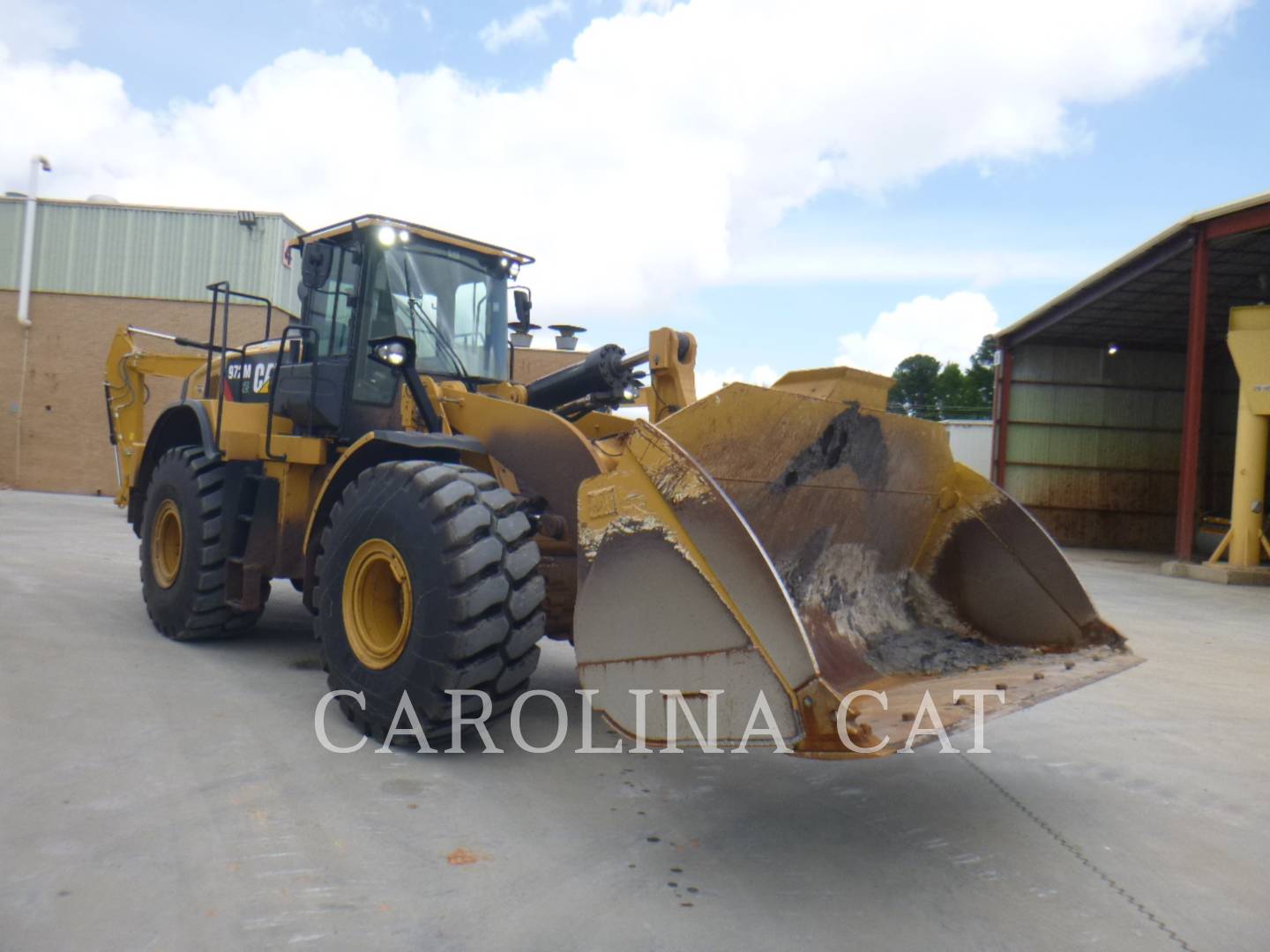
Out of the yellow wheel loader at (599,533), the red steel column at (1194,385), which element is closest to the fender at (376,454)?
the yellow wheel loader at (599,533)

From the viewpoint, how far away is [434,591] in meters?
3.82

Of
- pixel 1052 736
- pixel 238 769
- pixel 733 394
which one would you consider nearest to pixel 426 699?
pixel 238 769

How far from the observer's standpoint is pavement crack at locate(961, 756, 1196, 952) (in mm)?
2895

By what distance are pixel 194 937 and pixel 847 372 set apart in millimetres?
3126

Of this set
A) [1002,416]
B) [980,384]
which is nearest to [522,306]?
[1002,416]

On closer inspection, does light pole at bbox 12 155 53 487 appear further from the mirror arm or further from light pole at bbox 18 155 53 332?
the mirror arm

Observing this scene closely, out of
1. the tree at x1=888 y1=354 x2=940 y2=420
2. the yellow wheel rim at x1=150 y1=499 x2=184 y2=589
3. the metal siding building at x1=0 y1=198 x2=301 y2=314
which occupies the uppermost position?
the tree at x1=888 y1=354 x2=940 y2=420

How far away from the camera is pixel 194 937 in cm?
255

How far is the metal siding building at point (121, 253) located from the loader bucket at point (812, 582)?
68.7 feet

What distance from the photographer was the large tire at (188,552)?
19.0 ft

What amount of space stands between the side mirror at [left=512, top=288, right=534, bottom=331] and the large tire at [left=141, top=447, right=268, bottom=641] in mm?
2043

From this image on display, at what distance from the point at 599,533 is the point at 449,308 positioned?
2.59 m

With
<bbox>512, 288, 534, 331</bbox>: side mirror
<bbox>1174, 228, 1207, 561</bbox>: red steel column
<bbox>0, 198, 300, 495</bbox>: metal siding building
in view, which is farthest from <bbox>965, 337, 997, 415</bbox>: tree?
<bbox>512, 288, 534, 331</bbox>: side mirror

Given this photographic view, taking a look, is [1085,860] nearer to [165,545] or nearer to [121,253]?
[165,545]
